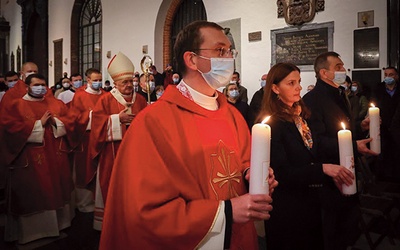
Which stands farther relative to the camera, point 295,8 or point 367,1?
point 295,8

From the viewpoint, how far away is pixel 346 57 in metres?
7.43

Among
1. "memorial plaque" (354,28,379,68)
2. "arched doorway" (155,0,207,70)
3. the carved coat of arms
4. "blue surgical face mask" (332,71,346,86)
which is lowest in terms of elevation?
"blue surgical face mask" (332,71,346,86)

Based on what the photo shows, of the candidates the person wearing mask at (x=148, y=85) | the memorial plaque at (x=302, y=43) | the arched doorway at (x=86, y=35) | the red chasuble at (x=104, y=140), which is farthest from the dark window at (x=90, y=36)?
the red chasuble at (x=104, y=140)

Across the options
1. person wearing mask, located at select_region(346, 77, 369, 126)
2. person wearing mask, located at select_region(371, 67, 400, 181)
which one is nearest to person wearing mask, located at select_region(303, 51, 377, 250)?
person wearing mask, located at select_region(346, 77, 369, 126)

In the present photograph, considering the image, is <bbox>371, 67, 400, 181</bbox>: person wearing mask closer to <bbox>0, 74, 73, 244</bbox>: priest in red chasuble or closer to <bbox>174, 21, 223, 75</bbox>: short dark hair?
<bbox>0, 74, 73, 244</bbox>: priest in red chasuble

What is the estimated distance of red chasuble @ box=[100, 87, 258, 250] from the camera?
1454 mm

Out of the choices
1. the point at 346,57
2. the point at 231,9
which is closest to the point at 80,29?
the point at 231,9

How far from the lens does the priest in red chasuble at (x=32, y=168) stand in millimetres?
4234

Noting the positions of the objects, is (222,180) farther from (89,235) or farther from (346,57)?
(346,57)

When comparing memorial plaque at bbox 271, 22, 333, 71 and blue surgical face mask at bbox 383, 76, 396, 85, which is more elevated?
memorial plaque at bbox 271, 22, 333, 71

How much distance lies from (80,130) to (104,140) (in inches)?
39.3

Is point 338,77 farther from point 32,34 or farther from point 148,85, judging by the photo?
point 32,34

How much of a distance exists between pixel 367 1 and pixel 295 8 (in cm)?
147

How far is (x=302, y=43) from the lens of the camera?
8.05 metres
